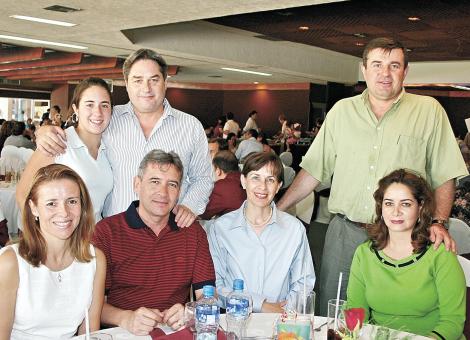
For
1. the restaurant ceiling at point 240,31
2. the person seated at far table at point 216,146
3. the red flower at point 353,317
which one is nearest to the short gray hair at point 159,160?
the red flower at point 353,317

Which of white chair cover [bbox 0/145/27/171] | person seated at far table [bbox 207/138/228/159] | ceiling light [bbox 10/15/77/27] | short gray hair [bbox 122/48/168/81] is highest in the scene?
ceiling light [bbox 10/15/77/27]

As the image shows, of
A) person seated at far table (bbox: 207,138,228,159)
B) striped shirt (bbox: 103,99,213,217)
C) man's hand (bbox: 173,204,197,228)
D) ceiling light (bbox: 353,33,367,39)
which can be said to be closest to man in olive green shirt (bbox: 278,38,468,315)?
striped shirt (bbox: 103,99,213,217)

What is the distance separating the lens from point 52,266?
2.18 m

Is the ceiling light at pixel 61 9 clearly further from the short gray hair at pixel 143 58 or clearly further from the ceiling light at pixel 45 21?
the short gray hair at pixel 143 58

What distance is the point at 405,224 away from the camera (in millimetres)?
2508

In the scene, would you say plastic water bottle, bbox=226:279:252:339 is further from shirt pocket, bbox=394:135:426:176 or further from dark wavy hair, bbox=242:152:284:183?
shirt pocket, bbox=394:135:426:176

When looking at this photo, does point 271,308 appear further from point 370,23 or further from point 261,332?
point 370,23

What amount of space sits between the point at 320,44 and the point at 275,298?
32.3 feet

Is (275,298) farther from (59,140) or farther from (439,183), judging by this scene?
(59,140)

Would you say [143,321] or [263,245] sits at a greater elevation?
[263,245]

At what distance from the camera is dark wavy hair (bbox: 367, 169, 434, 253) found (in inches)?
98.7

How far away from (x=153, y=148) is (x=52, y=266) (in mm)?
950

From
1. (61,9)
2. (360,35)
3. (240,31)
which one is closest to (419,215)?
(61,9)

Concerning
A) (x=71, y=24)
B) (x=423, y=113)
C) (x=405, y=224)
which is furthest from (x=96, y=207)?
(x=71, y=24)
